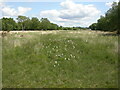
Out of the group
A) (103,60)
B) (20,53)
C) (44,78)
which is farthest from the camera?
(20,53)

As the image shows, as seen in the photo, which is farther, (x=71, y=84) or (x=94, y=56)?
(x=94, y=56)

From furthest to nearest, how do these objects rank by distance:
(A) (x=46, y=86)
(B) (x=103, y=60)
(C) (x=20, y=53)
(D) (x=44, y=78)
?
1. (C) (x=20, y=53)
2. (B) (x=103, y=60)
3. (D) (x=44, y=78)
4. (A) (x=46, y=86)

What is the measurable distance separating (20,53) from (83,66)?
4037 mm

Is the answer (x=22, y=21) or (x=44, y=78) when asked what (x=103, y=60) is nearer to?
(x=44, y=78)

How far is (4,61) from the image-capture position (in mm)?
9031

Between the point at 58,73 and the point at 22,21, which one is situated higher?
the point at 22,21

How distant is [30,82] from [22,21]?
7961cm

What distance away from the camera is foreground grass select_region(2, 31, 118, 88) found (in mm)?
6652

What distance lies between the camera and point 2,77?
734 centimetres

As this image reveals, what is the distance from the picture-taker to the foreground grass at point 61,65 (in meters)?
6.65

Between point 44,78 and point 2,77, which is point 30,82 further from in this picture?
point 2,77

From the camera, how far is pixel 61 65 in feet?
26.9

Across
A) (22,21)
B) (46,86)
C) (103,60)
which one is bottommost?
(46,86)

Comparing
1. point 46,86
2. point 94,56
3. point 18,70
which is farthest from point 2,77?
point 94,56
